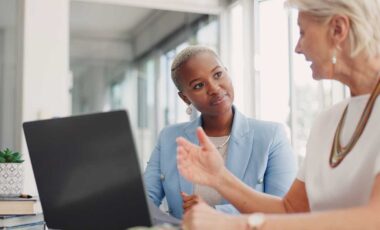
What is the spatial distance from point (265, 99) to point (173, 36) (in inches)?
47.9

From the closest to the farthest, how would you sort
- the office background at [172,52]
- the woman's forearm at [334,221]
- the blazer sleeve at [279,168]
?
the woman's forearm at [334,221] < the blazer sleeve at [279,168] < the office background at [172,52]

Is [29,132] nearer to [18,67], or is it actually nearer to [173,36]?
[18,67]

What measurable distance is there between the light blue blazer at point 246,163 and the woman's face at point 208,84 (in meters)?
0.08

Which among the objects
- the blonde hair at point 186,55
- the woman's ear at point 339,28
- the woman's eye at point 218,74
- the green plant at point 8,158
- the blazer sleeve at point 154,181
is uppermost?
the blonde hair at point 186,55

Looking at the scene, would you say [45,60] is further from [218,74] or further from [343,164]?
[343,164]

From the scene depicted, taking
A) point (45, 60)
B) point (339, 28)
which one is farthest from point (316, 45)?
point (45, 60)

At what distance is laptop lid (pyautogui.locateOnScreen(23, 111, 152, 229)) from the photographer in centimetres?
95

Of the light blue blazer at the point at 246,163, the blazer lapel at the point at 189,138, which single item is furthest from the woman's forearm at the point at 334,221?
the blazer lapel at the point at 189,138

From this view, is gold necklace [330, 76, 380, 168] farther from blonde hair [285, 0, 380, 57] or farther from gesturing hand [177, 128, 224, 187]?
gesturing hand [177, 128, 224, 187]

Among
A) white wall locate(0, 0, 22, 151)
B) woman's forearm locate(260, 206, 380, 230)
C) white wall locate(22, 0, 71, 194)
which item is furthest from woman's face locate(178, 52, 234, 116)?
white wall locate(0, 0, 22, 151)

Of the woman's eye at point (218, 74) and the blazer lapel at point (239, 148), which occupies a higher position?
the woman's eye at point (218, 74)

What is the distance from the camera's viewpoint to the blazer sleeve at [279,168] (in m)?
1.76

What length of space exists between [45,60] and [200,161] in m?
1.85

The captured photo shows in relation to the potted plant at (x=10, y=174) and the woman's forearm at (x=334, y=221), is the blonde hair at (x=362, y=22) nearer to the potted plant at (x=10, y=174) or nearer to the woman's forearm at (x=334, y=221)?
the woman's forearm at (x=334, y=221)
